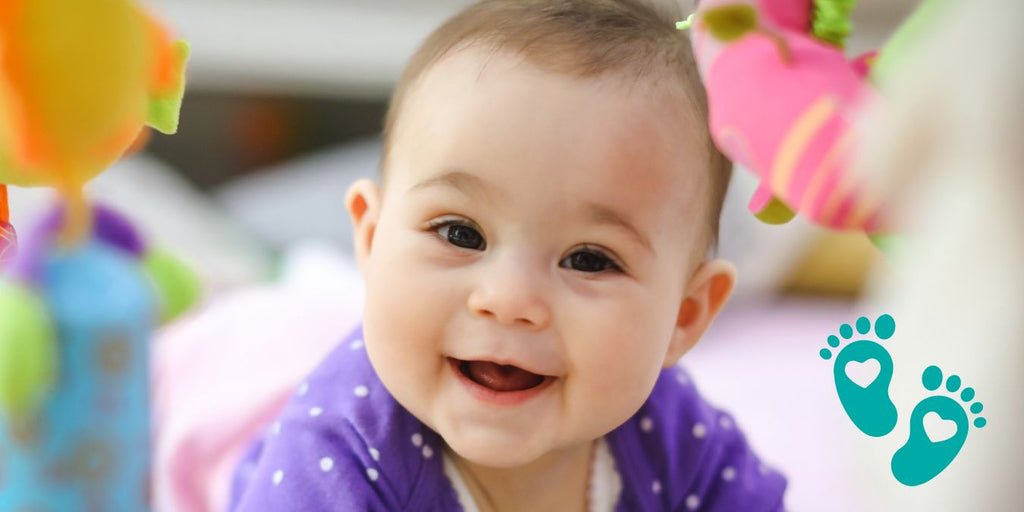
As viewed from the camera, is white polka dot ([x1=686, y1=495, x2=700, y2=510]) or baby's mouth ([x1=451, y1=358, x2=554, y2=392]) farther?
white polka dot ([x1=686, y1=495, x2=700, y2=510])

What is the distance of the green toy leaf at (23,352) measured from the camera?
364 millimetres

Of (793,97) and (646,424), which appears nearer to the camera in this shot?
(793,97)

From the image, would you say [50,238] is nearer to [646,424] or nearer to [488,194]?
[488,194]

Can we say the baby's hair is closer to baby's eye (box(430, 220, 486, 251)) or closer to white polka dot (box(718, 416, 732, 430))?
baby's eye (box(430, 220, 486, 251))

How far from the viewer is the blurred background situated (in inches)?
41.1

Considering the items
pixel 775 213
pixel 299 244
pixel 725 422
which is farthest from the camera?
pixel 299 244

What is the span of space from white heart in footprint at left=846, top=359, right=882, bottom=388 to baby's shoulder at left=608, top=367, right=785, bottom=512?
273 millimetres

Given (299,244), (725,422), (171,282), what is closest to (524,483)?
(725,422)

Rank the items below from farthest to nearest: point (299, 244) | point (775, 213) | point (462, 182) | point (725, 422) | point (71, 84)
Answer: point (299, 244) < point (725, 422) < point (462, 182) < point (775, 213) < point (71, 84)

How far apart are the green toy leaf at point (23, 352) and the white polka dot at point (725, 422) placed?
53 centimetres

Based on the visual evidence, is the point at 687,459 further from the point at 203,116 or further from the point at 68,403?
the point at 203,116

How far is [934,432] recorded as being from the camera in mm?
414

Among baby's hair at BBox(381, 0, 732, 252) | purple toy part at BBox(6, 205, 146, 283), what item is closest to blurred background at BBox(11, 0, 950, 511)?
purple toy part at BBox(6, 205, 146, 283)

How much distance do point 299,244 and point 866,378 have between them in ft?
4.24
